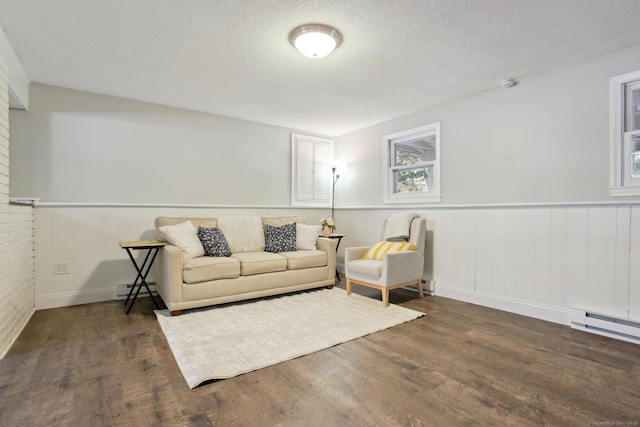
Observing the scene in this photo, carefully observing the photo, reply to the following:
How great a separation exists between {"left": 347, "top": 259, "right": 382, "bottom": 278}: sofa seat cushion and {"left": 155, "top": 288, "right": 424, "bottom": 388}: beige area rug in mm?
318

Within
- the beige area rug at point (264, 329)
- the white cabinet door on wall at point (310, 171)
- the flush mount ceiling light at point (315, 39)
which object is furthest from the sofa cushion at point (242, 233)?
the flush mount ceiling light at point (315, 39)

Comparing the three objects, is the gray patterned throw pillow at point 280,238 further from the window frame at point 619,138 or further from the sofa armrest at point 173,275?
the window frame at point 619,138

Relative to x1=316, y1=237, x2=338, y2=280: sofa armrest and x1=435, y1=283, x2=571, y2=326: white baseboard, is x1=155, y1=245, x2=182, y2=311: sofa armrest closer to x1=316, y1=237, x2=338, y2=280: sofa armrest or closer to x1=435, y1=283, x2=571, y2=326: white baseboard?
x1=316, y1=237, x2=338, y2=280: sofa armrest

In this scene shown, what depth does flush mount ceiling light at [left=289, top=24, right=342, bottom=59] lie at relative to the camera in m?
2.31

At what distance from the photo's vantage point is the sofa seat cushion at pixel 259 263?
3357 millimetres

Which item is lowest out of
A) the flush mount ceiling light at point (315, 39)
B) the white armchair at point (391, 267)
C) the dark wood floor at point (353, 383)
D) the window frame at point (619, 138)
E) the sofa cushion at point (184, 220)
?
the dark wood floor at point (353, 383)

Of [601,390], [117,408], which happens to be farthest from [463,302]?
[117,408]

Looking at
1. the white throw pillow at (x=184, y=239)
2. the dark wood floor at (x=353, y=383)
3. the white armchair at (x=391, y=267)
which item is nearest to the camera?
the dark wood floor at (x=353, y=383)

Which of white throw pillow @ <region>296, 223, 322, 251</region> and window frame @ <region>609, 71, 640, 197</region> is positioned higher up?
window frame @ <region>609, 71, 640, 197</region>

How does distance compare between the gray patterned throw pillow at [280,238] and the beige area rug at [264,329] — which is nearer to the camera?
the beige area rug at [264,329]

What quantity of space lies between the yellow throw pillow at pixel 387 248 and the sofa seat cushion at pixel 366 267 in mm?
101

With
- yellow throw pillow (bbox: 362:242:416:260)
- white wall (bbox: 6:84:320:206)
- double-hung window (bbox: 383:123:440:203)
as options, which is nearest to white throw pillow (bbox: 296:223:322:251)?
yellow throw pillow (bbox: 362:242:416:260)

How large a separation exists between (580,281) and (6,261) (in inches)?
183

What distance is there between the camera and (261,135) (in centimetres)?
481
